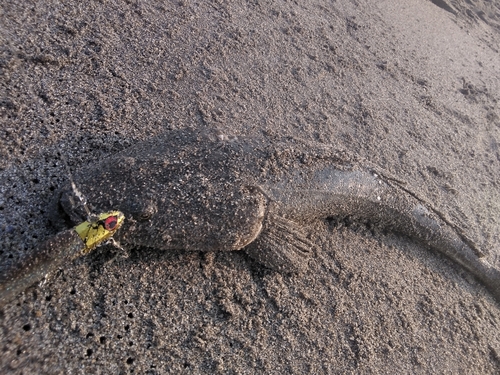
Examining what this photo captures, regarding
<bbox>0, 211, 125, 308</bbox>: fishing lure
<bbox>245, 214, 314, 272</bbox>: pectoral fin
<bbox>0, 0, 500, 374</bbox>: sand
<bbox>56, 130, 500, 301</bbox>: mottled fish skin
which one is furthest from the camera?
<bbox>245, 214, 314, 272</bbox>: pectoral fin

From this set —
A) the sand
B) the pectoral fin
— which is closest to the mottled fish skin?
the pectoral fin

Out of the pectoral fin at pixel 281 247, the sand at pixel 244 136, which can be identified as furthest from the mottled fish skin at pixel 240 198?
the sand at pixel 244 136

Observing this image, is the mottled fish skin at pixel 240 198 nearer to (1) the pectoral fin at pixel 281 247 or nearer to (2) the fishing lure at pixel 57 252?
(1) the pectoral fin at pixel 281 247

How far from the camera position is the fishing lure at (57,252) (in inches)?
89.7

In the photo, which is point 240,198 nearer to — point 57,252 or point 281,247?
point 281,247

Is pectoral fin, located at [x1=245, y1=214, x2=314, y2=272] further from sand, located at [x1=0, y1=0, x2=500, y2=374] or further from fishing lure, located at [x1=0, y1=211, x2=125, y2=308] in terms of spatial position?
fishing lure, located at [x1=0, y1=211, x2=125, y2=308]

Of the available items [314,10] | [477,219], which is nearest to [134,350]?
[477,219]

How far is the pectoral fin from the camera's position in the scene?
10.1ft

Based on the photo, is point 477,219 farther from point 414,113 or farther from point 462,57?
point 462,57

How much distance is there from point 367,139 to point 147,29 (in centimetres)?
274

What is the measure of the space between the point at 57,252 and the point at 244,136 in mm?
1768

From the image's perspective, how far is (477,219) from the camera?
4109 mm

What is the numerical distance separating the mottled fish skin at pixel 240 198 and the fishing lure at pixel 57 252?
23 cm

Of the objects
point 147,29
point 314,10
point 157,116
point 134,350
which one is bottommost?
point 134,350
